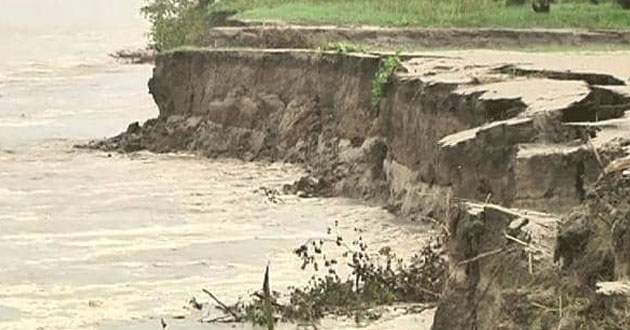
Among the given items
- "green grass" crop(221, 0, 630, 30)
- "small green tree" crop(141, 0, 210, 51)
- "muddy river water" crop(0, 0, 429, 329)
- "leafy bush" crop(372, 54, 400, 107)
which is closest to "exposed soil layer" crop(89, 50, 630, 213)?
"leafy bush" crop(372, 54, 400, 107)

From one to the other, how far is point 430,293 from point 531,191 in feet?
6.31

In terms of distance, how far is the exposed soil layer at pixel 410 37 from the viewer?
88.3ft

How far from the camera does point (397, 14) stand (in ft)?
104

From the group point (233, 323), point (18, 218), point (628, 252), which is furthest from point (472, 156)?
point (18, 218)

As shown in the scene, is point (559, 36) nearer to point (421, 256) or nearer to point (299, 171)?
point (299, 171)

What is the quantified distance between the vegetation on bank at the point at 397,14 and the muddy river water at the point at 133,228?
3.09m

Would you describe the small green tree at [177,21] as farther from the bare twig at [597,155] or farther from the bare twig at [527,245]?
the bare twig at [527,245]

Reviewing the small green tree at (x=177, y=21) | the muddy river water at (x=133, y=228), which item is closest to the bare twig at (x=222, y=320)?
the muddy river water at (x=133, y=228)

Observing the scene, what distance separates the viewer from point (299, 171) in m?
25.2

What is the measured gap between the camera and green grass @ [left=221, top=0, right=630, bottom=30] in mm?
29422

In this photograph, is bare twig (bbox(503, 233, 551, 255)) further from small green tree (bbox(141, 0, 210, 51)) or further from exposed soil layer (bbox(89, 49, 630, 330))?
small green tree (bbox(141, 0, 210, 51))

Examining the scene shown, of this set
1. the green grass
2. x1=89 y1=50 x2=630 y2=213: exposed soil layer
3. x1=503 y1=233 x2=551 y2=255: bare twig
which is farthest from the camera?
the green grass

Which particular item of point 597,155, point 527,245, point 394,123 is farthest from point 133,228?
point 527,245

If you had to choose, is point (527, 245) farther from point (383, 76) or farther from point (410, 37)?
point (410, 37)
